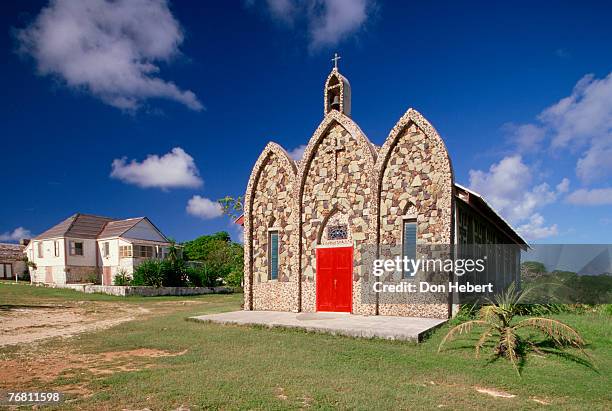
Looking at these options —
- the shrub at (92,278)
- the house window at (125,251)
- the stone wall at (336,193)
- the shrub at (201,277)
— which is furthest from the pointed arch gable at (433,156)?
the shrub at (92,278)

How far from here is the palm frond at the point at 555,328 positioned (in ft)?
28.0

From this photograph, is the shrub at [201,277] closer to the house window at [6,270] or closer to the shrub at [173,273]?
the shrub at [173,273]

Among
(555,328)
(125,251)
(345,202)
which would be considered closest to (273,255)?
(345,202)

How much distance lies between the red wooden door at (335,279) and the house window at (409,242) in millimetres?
1886

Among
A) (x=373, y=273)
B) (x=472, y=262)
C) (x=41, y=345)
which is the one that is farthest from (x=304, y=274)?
(x=41, y=345)

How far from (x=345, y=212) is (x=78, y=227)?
115 feet

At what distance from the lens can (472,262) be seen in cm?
1486

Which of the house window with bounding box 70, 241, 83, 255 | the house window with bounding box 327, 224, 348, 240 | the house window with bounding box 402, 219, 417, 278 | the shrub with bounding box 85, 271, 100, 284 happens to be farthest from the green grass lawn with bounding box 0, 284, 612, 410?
the house window with bounding box 70, 241, 83, 255

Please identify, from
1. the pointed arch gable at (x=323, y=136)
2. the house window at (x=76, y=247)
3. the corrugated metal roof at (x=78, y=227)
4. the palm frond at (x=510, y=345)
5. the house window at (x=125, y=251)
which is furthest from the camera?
the corrugated metal roof at (x=78, y=227)

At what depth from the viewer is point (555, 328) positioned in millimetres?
8945

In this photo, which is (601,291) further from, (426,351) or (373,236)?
(426,351)

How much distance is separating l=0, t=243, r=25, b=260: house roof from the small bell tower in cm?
4634

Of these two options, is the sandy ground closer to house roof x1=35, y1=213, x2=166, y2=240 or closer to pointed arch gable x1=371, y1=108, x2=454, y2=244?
pointed arch gable x1=371, y1=108, x2=454, y2=244

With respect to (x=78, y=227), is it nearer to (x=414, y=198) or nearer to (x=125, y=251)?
(x=125, y=251)
